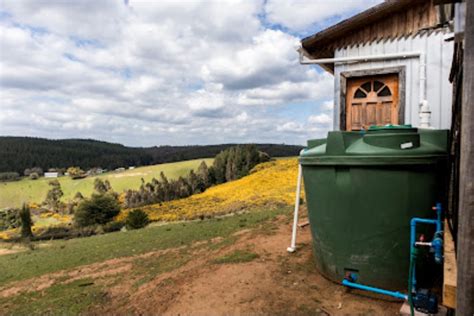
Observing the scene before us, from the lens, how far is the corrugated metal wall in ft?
18.9

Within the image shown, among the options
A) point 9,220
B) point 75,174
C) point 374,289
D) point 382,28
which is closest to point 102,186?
point 9,220

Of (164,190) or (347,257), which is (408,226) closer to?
(347,257)

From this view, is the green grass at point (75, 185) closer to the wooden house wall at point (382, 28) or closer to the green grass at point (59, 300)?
the green grass at point (59, 300)

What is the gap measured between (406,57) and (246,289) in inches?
191

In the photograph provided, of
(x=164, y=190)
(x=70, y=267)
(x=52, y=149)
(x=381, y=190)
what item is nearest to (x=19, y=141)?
(x=52, y=149)

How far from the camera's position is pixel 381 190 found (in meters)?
3.69

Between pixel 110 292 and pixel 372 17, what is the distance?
6793 mm

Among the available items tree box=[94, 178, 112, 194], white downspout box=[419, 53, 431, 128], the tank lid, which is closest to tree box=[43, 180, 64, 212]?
tree box=[94, 178, 112, 194]

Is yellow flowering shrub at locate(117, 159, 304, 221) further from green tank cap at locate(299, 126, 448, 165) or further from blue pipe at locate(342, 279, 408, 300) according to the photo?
green tank cap at locate(299, 126, 448, 165)

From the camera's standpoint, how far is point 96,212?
118 ft

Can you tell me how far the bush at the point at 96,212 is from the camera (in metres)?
35.2

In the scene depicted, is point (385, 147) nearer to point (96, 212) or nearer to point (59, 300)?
point (59, 300)

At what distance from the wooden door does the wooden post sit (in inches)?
185

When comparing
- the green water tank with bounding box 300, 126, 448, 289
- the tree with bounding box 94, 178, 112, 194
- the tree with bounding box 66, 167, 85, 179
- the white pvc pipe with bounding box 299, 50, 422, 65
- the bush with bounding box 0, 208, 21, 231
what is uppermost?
the white pvc pipe with bounding box 299, 50, 422, 65
